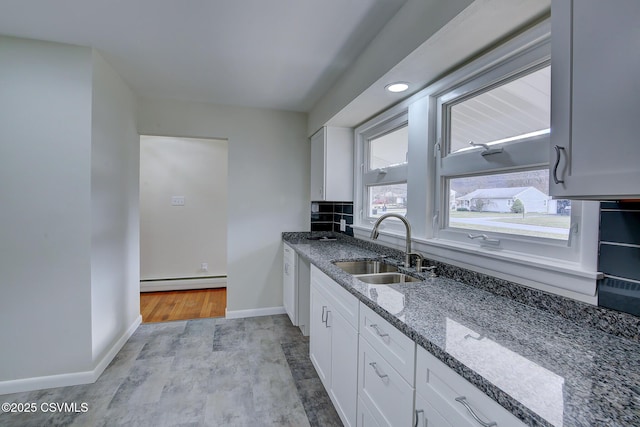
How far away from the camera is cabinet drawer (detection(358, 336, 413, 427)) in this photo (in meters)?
1.08

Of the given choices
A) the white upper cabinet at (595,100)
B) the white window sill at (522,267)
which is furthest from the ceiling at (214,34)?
the white window sill at (522,267)

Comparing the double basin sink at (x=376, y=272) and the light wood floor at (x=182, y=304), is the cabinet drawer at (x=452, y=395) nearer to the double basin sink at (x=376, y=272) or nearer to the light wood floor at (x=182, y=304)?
the double basin sink at (x=376, y=272)

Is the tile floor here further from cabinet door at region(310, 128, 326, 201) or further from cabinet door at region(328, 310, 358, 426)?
cabinet door at region(310, 128, 326, 201)

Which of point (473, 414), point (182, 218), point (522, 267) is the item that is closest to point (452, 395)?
point (473, 414)

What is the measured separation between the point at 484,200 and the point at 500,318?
0.70 metres

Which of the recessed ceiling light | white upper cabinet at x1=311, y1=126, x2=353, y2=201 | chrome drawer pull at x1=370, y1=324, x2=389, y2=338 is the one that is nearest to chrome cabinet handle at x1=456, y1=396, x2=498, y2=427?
chrome drawer pull at x1=370, y1=324, x2=389, y2=338

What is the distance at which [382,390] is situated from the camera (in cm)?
124

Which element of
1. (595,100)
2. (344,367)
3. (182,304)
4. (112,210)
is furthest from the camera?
(182,304)

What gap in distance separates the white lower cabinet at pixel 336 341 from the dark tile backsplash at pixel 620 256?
0.94 m

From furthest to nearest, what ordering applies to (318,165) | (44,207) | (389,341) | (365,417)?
(318,165) < (44,207) < (365,417) < (389,341)

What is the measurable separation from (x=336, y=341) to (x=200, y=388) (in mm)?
1085

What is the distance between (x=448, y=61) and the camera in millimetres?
1549

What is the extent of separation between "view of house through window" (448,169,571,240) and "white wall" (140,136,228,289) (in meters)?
3.37

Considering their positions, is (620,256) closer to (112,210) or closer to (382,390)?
(382,390)
